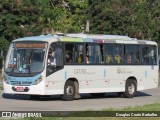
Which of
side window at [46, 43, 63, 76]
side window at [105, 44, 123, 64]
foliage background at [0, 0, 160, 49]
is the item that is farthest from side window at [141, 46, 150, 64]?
foliage background at [0, 0, 160, 49]

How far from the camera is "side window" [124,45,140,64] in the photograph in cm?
2842

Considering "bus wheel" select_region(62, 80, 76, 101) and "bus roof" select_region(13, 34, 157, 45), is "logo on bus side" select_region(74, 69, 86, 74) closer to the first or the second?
"bus wheel" select_region(62, 80, 76, 101)

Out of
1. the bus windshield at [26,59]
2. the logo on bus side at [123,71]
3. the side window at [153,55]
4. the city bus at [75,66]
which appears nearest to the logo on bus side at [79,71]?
the city bus at [75,66]

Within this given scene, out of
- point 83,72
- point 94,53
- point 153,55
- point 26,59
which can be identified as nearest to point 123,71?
point 94,53

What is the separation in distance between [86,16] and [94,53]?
22.4 metres

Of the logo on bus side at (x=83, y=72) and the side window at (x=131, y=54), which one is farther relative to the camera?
the side window at (x=131, y=54)

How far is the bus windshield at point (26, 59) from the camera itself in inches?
949

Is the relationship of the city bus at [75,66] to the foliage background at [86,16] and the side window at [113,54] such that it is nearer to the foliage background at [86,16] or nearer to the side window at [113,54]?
the side window at [113,54]

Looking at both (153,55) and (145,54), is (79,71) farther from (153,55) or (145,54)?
(153,55)

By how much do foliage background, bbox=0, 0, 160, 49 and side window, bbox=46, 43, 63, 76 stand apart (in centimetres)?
1788

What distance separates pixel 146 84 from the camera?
29578mm

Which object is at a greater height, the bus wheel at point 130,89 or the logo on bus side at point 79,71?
the logo on bus side at point 79,71

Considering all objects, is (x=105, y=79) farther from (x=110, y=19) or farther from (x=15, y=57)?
(x=110, y=19)

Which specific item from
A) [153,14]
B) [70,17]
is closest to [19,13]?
[70,17]
